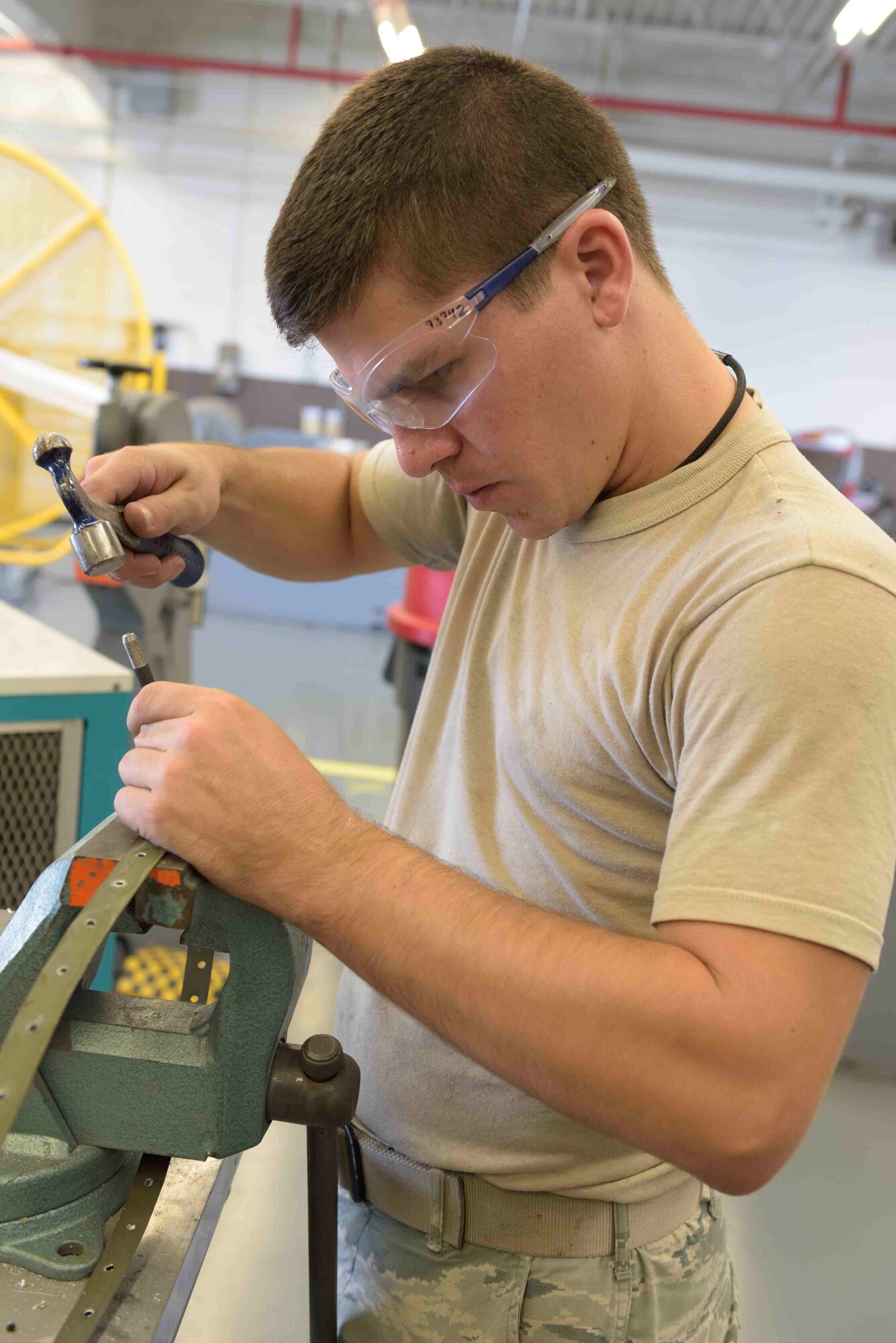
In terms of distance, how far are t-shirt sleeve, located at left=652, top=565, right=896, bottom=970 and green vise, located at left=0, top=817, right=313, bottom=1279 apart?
0.92 ft

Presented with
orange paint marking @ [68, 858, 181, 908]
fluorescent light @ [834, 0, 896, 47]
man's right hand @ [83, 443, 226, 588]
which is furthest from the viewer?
fluorescent light @ [834, 0, 896, 47]

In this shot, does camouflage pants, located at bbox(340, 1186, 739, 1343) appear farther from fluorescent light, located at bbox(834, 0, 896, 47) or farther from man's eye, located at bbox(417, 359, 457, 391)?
fluorescent light, located at bbox(834, 0, 896, 47)

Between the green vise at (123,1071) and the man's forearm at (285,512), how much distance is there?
53cm

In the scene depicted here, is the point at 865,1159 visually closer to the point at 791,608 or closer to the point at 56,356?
the point at 791,608

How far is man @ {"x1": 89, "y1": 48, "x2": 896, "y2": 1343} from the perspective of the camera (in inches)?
24.4

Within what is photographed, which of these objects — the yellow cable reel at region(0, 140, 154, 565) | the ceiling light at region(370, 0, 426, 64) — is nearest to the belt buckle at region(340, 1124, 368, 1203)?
the yellow cable reel at region(0, 140, 154, 565)

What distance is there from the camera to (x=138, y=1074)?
695mm

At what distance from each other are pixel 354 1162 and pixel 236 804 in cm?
43

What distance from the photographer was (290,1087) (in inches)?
28.1

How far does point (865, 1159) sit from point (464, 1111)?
167cm

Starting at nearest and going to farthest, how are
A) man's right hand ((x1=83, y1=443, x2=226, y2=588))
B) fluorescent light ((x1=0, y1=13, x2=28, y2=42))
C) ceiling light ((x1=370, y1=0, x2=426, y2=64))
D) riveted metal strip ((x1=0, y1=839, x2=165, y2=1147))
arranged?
riveted metal strip ((x1=0, y1=839, x2=165, y2=1147)) < man's right hand ((x1=83, y1=443, x2=226, y2=588)) < ceiling light ((x1=370, y1=0, x2=426, y2=64)) < fluorescent light ((x1=0, y1=13, x2=28, y2=42))

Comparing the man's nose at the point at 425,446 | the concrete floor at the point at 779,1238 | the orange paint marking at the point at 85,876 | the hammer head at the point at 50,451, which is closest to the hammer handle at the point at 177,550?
the hammer head at the point at 50,451

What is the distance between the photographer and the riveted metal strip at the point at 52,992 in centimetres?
54

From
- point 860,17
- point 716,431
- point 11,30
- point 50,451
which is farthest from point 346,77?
point 716,431
